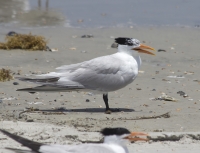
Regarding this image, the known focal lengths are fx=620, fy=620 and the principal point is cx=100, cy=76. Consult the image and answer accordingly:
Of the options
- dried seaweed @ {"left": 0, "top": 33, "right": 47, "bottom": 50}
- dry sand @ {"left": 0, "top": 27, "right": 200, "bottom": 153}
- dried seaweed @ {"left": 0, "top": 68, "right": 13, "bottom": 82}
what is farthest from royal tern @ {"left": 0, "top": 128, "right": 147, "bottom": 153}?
dried seaweed @ {"left": 0, "top": 33, "right": 47, "bottom": 50}

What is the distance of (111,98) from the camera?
8219 mm

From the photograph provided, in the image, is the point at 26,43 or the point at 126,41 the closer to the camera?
the point at 126,41

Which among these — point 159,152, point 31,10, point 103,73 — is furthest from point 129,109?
point 31,10

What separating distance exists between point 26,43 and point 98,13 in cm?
636

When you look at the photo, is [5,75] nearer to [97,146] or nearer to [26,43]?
[26,43]

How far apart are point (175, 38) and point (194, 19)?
2944mm

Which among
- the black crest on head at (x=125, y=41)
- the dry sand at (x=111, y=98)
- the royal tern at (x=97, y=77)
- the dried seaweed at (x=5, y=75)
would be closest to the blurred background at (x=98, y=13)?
the dry sand at (x=111, y=98)

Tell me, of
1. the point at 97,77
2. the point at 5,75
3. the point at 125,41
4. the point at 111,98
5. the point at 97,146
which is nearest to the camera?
the point at 97,146

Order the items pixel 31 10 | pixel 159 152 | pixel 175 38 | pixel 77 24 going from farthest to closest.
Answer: pixel 31 10, pixel 77 24, pixel 175 38, pixel 159 152

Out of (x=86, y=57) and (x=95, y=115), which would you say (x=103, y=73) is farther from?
(x=86, y=57)

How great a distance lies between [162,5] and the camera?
1828 centimetres

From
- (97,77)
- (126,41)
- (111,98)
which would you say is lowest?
(111,98)

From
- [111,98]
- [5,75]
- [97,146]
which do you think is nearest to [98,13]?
[5,75]

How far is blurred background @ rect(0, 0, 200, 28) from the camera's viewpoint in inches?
603
